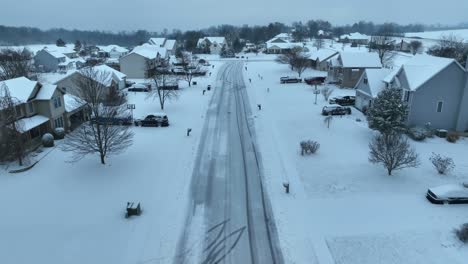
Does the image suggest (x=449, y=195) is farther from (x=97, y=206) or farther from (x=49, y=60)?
(x=49, y=60)

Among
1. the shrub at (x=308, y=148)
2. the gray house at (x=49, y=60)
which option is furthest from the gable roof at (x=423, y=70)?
the gray house at (x=49, y=60)

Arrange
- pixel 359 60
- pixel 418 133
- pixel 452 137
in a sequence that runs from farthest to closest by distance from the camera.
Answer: pixel 359 60, pixel 418 133, pixel 452 137

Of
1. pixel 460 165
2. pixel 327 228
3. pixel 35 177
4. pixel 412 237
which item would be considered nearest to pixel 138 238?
pixel 327 228

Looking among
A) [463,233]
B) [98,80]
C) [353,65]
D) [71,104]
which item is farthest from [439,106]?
[98,80]

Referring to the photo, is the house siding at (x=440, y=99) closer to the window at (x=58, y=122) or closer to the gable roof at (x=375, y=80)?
the gable roof at (x=375, y=80)

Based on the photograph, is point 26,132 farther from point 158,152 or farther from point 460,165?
point 460,165
